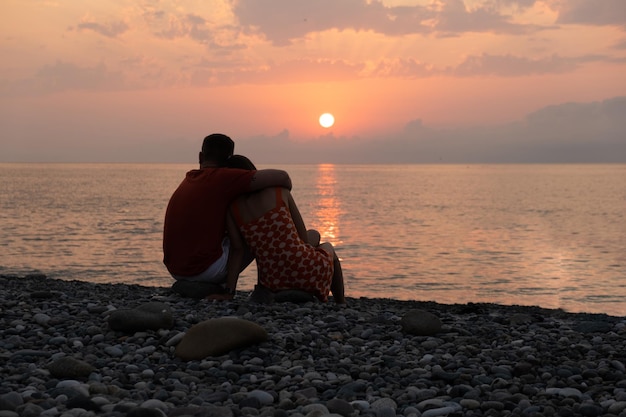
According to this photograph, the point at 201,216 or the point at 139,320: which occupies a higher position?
the point at 201,216

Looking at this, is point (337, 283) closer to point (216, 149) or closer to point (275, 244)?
point (275, 244)

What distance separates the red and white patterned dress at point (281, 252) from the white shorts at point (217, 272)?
272mm

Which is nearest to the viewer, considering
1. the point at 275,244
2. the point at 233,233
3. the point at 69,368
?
the point at 69,368

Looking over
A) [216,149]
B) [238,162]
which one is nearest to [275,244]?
[238,162]

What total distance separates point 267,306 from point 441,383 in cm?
260

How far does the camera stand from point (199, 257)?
7.39 metres

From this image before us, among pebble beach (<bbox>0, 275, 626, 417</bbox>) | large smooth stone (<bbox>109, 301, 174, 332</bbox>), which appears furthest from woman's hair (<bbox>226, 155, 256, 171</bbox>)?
large smooth stone (<bbox>109, 301, 174, 332</bbox>)

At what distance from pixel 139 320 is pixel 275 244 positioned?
1.80 meters

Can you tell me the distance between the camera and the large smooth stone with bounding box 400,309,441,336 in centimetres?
607

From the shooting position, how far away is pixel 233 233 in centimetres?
737

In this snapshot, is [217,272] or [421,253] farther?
[421,253]

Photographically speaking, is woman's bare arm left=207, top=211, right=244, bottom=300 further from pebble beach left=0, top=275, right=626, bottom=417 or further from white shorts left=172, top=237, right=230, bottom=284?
pebble beach left=0, top=275, right=626, bottom=417

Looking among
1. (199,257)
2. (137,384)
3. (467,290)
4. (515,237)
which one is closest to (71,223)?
(515,237)

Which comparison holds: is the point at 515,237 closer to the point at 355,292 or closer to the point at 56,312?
the point at 355,292
